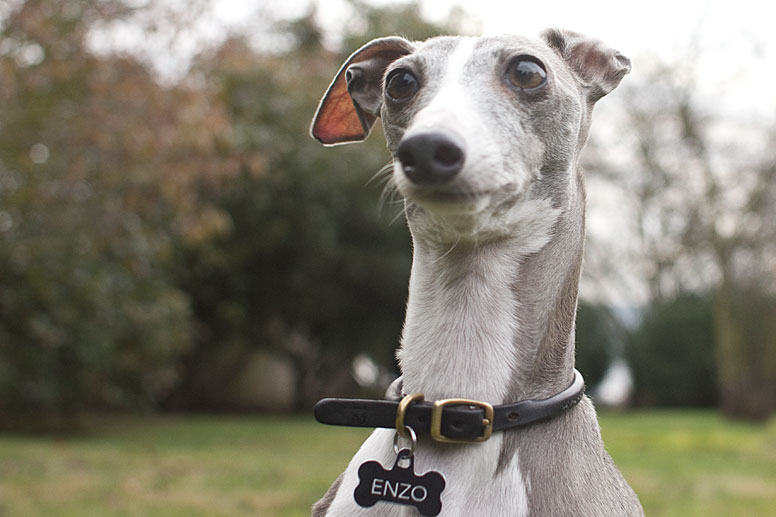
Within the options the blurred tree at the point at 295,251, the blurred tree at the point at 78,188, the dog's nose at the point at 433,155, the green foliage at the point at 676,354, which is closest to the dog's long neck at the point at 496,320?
the dog's nose at the point at 433,155

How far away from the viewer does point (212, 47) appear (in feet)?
28.8

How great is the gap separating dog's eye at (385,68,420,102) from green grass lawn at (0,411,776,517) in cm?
497

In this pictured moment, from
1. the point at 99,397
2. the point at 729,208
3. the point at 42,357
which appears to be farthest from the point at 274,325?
the point at 729,208

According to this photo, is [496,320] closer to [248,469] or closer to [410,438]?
[410,438]

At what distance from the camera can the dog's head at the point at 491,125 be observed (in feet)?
5.85

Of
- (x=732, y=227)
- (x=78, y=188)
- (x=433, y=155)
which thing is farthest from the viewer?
(x=732, y=227)

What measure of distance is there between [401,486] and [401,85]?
954mm

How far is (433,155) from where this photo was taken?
1.74 m

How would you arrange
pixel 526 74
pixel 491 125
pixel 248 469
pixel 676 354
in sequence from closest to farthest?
pixel 491 125
pixel 526 74
pixel 248 469
pixel 676 354

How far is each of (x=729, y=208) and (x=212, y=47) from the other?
455 inches

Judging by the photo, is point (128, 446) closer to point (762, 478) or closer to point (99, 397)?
point (99, 397)

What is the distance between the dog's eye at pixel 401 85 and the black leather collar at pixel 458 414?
743 millimetres

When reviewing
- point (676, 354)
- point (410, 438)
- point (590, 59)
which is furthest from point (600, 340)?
point (410, 438)

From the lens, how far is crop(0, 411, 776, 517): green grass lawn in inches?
273
